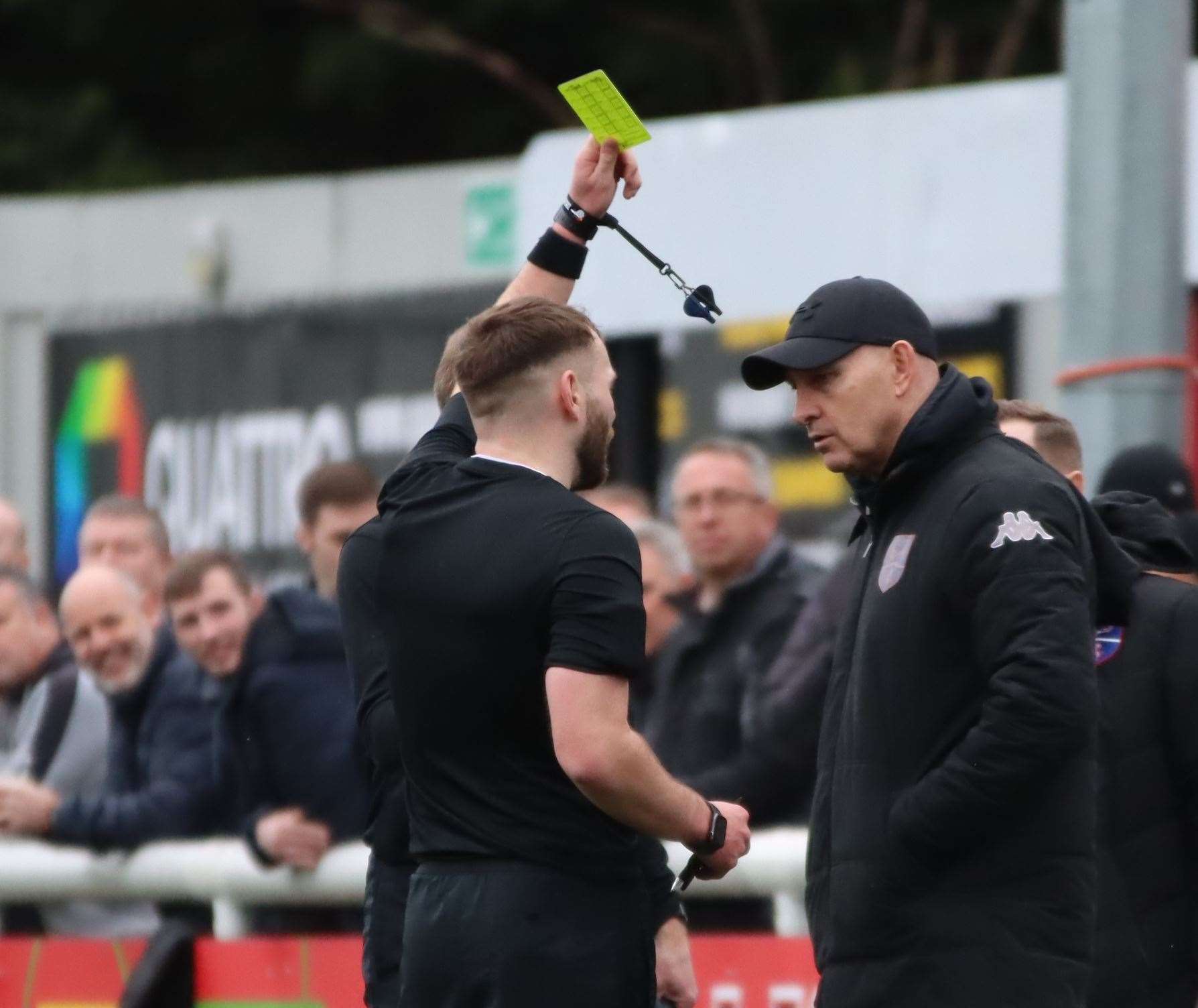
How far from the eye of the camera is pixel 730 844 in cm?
391

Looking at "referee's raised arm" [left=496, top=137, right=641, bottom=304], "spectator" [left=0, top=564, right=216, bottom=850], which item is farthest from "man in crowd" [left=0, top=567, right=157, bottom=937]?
"referee's raised arm" [left=496, top=137, right=641, bottom=304]

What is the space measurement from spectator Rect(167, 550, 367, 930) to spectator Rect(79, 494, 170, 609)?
6.01ft

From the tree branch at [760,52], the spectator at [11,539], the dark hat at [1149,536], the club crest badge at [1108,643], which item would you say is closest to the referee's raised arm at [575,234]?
the dark hat at [1149,536]

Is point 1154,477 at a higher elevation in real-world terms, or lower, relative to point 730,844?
higher

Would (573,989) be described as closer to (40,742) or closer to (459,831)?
(459,831)

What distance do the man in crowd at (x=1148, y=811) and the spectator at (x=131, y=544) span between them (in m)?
4.02

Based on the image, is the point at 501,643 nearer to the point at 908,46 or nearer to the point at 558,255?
the point at 558,255

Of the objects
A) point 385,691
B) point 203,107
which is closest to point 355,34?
point 203,107

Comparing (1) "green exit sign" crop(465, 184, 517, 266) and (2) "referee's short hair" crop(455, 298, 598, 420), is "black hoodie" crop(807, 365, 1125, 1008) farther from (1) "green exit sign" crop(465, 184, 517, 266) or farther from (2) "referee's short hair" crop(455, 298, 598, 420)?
(1) "green exit sign" crop(465, 184, 517, 266)

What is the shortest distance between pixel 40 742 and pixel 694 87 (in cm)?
1167

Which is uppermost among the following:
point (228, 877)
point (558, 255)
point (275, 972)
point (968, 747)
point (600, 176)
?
point (600, 176)

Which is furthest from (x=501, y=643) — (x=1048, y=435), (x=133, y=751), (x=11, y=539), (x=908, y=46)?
(x=908, y=46)

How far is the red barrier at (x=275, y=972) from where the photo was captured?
5.24 metres

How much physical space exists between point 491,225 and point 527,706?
20.4 feet
